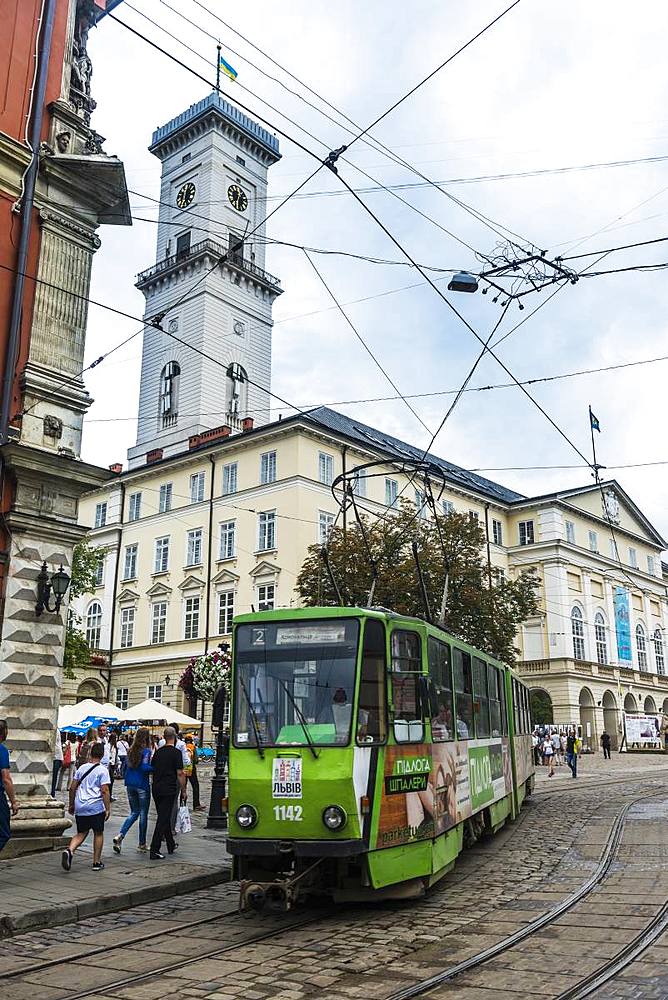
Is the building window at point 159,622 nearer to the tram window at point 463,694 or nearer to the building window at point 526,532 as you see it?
the building window at point 526,532

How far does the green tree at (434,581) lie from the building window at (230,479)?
18917 mm

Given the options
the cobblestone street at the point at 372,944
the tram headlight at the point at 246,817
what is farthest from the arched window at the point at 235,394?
the tram headlight at the point at 246,817

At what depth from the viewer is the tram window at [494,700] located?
14.9 m

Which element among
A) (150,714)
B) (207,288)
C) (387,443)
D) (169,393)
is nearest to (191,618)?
(387,443)

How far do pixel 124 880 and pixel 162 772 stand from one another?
200cm

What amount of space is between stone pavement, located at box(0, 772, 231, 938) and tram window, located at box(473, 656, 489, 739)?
13.2ft

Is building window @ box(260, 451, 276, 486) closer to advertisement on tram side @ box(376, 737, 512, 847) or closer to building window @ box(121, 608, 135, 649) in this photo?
building window @ box(121, 608, 135, 649)

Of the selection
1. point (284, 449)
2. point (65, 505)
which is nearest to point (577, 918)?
point (65, 505)

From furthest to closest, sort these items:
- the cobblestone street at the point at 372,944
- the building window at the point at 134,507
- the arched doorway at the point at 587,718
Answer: the arched doorway at the point at 587,718 < the building window at the point at 134,507 < the cobblestone street at the point at 372,944

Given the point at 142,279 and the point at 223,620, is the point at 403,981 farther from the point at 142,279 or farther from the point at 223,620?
the point at 142,279

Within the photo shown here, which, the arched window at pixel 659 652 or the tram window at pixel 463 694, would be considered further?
the arched window at pixel 659 652

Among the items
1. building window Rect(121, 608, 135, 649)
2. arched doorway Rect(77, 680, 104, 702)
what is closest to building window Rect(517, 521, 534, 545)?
building window Rect(121, 608, 135, 649)

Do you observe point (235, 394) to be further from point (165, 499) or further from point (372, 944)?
point (372, 944)

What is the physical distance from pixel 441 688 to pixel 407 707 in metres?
1.29
